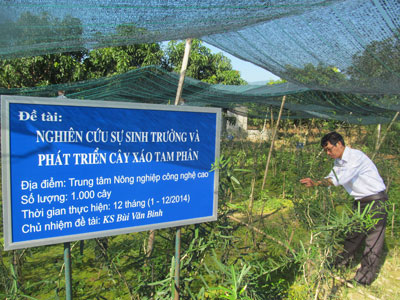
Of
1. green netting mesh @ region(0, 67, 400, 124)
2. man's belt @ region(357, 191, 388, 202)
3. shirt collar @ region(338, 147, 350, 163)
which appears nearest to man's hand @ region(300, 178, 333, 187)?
shirt collar @ region(338, 147, 350, 163)

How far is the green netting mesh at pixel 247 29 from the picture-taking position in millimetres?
2064

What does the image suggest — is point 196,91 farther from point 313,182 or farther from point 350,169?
point 313,182

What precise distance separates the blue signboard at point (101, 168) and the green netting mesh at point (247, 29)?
0.84 metres

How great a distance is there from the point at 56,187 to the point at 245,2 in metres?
1.64

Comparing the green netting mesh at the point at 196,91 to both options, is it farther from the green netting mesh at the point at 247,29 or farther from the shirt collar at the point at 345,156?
the shirt collar at the point at 345,156

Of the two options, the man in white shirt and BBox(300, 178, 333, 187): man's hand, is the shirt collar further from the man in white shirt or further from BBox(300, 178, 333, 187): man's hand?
BBox(300, 178, 333, 187): man's hand

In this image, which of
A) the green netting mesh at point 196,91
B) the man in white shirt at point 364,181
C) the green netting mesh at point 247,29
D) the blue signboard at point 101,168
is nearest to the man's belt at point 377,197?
the man in white shirt at point 364,181

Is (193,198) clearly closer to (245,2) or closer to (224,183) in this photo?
(224,183)

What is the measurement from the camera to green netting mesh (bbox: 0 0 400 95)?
206 centimetres

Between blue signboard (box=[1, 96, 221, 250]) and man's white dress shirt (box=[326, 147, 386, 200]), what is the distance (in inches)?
65.7

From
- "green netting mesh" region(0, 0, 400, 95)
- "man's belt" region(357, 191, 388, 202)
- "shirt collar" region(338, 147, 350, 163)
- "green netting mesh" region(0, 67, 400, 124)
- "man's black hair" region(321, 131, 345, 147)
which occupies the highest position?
"green netting mesh" region(0, 0, 400, 95)

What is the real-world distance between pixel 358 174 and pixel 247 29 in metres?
1.71

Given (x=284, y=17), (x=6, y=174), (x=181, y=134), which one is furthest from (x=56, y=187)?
(x=284, y=17)

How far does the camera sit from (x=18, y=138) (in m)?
1.32
